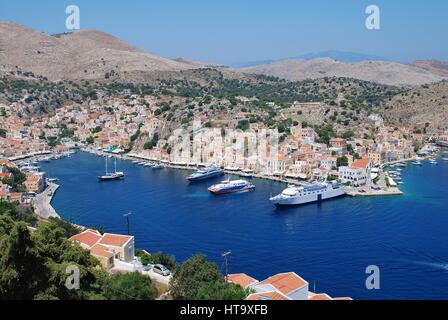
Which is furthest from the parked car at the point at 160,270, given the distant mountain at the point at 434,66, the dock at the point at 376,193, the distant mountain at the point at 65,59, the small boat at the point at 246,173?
the distant mountain at the point at 434,66

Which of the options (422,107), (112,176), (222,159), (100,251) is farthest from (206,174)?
(422,107)

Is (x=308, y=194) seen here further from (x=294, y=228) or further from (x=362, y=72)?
(x=362, y=72)

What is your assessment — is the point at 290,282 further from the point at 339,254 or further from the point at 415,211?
the point at 415,211

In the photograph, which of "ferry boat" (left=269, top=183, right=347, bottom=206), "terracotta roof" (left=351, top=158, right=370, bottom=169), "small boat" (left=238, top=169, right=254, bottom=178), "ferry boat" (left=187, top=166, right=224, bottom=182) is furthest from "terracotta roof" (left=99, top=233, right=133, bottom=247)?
"small boat" (left=238, top=169, right=254, bottom=178)

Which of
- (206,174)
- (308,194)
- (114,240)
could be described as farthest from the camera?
(206,174)

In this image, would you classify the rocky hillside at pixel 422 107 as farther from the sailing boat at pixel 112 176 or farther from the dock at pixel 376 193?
the sailing boat at pixel 112 176

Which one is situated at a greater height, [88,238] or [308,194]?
[88,238]
